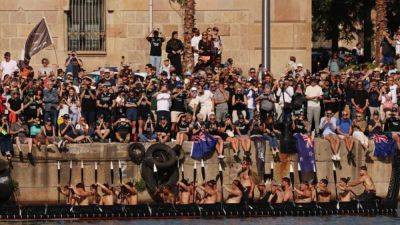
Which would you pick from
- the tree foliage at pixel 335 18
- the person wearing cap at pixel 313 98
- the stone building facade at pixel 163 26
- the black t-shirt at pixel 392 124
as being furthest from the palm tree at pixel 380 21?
the tree foliage at pixel 335 18

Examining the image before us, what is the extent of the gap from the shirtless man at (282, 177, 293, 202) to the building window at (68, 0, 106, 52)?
1146 cm

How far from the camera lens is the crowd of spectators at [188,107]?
53000 mm

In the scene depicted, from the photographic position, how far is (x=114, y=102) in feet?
174

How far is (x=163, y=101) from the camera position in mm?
53156

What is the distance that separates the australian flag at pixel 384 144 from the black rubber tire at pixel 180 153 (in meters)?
5.46

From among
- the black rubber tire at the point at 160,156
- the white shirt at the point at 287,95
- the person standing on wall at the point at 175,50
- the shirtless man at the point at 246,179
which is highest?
the person standing on wall at the point at 175,50

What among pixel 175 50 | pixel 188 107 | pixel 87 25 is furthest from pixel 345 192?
pixel 87 25

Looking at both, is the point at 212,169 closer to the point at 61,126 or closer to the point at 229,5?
the point at 61,126

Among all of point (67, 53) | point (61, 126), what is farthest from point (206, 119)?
point (67, 53)

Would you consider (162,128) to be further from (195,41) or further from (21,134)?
(195,41)

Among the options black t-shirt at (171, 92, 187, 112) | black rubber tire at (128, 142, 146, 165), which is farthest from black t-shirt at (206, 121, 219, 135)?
black rubber tire at (128, 142, 146, 165)

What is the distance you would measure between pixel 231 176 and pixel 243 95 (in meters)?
2.81

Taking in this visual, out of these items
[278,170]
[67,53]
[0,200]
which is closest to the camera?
[0,200]

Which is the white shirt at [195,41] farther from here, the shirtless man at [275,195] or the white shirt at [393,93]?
the white shirt at [393,93]
